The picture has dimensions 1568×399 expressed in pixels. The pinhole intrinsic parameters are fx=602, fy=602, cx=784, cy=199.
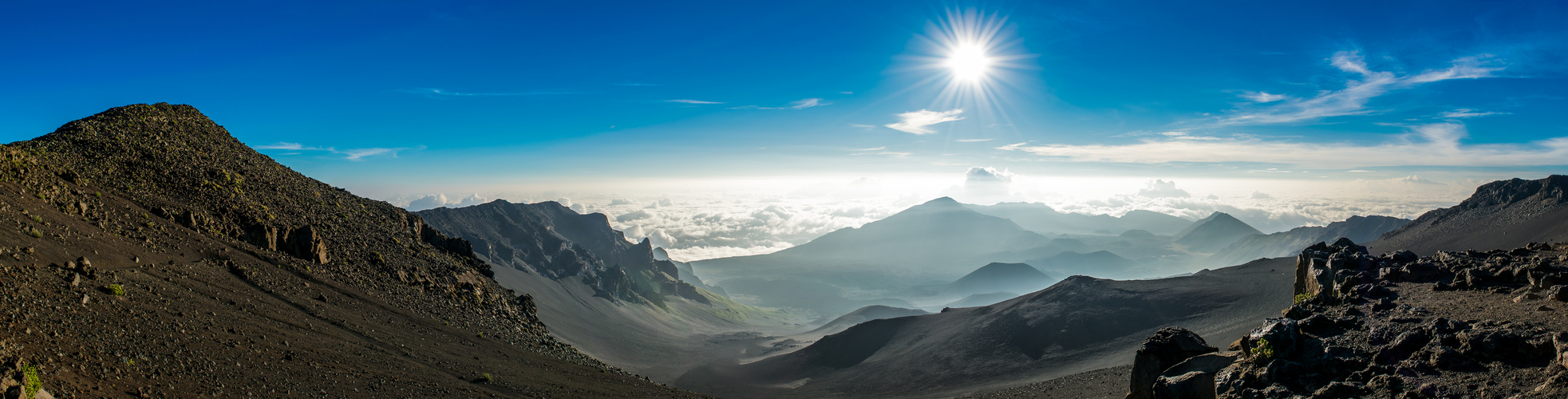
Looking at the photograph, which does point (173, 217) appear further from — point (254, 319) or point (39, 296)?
point (39, 296)

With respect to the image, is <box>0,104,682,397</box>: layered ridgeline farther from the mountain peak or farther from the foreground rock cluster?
the mountain peak

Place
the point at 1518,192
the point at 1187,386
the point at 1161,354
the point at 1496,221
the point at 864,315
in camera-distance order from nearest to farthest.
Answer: the point at 1187,386 → the point at 1161,354 → the point at 1496,221 → the point at 1518,192 → the point at 864,315

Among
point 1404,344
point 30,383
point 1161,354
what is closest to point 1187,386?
point 1161,354

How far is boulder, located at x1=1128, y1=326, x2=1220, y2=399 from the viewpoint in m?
16.2

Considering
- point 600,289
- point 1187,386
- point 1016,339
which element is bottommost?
point 1016,339

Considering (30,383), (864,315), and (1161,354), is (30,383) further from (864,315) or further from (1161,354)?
(864,315)

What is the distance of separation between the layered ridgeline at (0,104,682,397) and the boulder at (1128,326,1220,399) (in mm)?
24564

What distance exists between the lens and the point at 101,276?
1966 centimetres

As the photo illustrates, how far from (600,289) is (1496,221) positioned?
162 m

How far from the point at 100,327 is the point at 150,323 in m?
1.77

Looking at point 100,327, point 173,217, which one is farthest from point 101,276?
point 173,217

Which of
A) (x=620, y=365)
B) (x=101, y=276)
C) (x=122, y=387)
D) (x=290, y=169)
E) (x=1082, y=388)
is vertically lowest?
(x=620, y=365)

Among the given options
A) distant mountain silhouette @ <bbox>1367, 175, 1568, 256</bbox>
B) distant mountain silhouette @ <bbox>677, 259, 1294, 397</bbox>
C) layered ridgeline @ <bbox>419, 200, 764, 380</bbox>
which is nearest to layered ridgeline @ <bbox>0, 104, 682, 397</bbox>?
distant mountain silhouette @ <bbox>677, 259, 1294, 397</bbox>

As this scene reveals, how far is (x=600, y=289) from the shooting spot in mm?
131000
